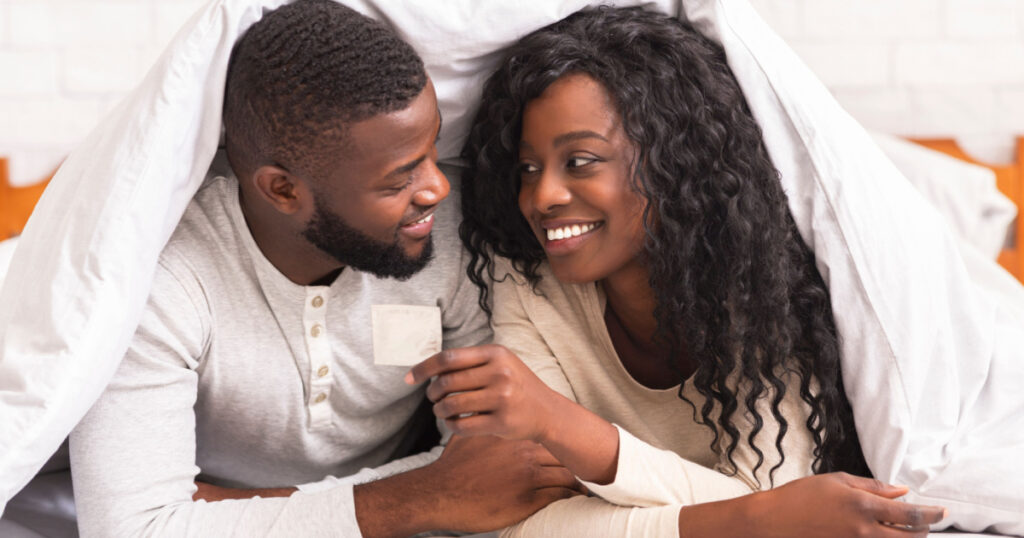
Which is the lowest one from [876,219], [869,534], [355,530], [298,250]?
[355,530]

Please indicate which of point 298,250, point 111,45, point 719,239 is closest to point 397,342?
point 298,250

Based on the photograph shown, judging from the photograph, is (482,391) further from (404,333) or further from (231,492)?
(231,492)

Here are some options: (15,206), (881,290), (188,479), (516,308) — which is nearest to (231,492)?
(188,479)

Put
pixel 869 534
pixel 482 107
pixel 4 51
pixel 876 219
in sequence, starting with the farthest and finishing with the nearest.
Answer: pixel 4 51
pixel 482 107
pixel 876 219
pixel 869 534

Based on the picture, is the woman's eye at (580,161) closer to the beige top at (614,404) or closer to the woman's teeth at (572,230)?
the woman's teeth at (572,230)

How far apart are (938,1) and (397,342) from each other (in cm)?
150

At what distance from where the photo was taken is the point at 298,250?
1101 millimetres

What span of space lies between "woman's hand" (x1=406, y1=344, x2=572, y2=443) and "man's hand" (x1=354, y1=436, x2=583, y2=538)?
0.14m

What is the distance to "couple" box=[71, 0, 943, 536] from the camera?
0.98 metres

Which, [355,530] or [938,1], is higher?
[938,1]

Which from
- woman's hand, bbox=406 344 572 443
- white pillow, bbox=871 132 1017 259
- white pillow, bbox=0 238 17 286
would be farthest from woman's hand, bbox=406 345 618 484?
white pillow, bbox=871 132 1017 259

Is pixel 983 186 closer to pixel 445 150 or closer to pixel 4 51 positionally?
pixel 445 150

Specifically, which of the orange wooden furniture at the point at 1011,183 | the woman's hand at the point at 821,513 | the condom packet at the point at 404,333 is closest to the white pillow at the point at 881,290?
the woman's hand at the point at 821,513

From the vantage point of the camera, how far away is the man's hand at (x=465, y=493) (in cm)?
104
